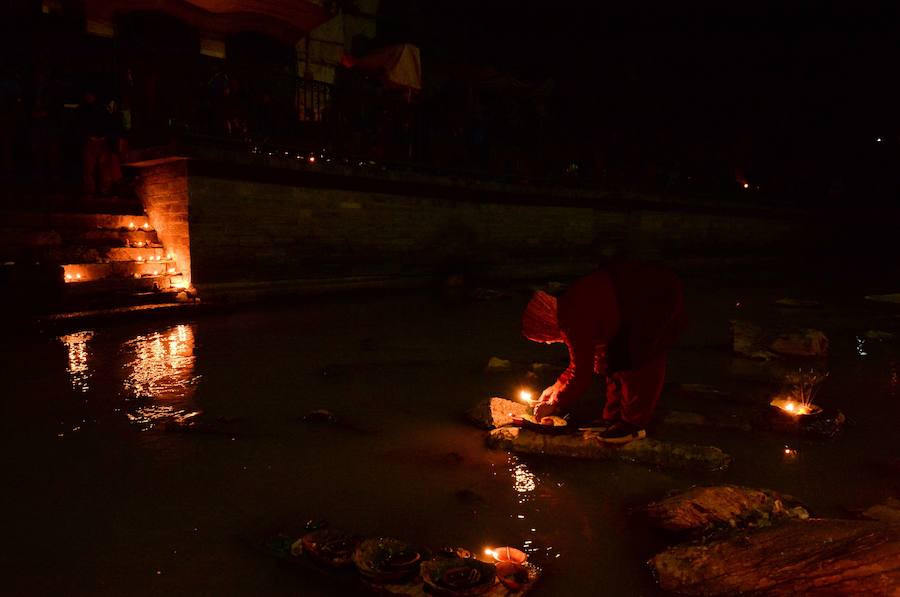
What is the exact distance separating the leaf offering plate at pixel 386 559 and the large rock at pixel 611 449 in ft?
5.49

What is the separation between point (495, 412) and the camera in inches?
193

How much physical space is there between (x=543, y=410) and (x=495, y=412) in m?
0.53

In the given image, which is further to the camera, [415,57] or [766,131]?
[766,131]

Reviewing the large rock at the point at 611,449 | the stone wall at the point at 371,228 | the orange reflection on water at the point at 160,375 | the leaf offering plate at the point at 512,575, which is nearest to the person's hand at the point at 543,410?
the large rock at the point at 611,449

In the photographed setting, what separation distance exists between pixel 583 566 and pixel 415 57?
13.1 m

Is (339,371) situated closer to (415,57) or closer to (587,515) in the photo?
(587,515)

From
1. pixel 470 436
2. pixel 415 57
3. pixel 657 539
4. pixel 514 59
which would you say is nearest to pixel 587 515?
pixel 657 539

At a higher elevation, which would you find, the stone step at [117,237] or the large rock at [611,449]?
the stone step at [117,237]

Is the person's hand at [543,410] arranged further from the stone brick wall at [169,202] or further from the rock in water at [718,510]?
the stone brick wall at [169,202]

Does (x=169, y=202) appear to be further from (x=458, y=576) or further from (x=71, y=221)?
(x=458, y=576)

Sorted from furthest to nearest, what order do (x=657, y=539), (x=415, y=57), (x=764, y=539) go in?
(x=415, y=57) → (x=657, y=539) → (x=764, y=539)

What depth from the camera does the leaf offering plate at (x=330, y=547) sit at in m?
2.89

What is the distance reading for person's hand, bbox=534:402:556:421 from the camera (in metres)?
4.47

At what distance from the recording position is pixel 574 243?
16.0 metres
